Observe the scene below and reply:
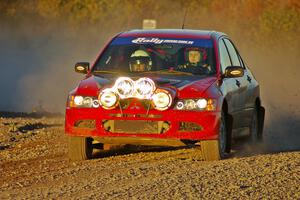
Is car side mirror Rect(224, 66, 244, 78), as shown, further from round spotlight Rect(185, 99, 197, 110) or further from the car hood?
round spotlight Rect(185, 99, 197, 110)

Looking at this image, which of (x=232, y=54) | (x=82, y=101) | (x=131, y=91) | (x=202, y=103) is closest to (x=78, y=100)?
(x=82, y=101)

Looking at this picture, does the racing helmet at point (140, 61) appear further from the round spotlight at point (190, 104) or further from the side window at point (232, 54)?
the side window at point (232, 54)

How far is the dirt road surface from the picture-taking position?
9.64 meters

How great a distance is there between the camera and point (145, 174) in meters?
10.8

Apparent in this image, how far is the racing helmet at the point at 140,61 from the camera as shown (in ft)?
42.6

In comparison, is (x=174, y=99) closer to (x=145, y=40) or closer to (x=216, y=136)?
(x=216, y=136)

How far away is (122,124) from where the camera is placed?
1188 centimetres

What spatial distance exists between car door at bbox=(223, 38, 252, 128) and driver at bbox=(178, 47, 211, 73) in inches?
23.0

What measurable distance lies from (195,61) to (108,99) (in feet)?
5.40

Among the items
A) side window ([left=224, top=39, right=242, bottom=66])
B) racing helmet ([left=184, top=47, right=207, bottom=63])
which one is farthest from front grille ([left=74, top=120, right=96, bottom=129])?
side window ([left=224, top=39, right=242, bottom=66])

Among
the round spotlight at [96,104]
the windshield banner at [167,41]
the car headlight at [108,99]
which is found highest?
the windshield banner at [167,41]

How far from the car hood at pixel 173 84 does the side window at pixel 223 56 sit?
73cm

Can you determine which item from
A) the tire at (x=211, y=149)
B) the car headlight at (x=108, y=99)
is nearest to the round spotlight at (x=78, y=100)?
the car headlight at (x=108, y=99)

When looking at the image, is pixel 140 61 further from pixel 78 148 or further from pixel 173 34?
pixel 78 148
